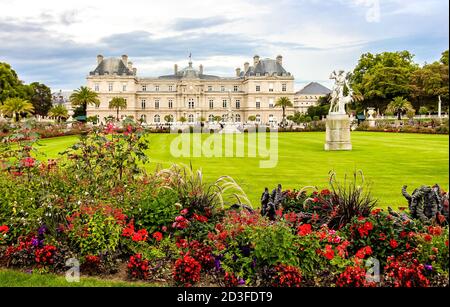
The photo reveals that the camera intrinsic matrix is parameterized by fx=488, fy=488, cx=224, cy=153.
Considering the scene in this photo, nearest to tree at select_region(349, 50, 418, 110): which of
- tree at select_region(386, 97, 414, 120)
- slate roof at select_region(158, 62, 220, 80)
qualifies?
tree at select_region(386, 97, 414, 120)

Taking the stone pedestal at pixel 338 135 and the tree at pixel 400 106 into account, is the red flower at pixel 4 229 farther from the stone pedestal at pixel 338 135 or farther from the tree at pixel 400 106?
the tree at pixel 400 106

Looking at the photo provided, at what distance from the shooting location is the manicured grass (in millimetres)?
4336

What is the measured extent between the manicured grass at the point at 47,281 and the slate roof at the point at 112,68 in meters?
74.5

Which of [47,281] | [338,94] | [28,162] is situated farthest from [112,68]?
[47,281]

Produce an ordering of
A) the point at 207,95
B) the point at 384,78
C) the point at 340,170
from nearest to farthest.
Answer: the point at 340,170 → the point at 384,78 → the point at 207,95

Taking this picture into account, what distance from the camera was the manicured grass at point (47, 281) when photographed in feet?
14.2

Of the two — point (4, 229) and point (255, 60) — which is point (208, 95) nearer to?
point (255, 60)

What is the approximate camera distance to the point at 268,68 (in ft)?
287

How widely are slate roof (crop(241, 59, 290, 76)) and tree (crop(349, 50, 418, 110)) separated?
1054 inches

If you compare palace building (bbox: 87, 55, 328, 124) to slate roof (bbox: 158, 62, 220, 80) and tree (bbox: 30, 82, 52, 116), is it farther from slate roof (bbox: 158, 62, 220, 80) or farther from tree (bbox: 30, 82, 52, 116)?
tree (bbox: 30, 82, 52, 116)

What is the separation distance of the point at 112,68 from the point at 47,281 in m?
76.3

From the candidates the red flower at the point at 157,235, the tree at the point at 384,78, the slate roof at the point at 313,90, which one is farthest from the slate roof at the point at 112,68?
the red flower at the point at 157,235

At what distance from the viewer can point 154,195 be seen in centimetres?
550
